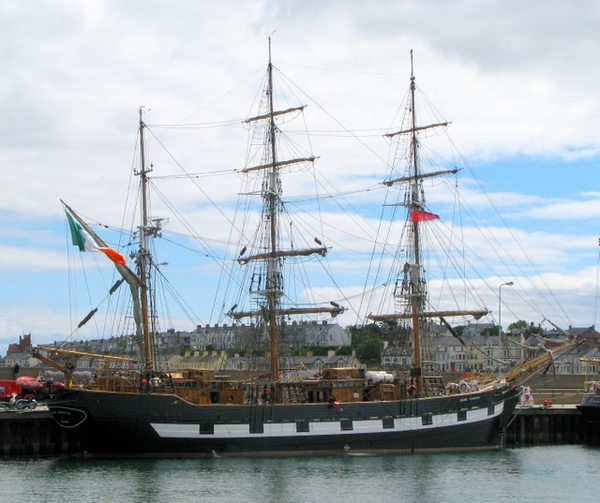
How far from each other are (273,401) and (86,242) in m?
12.9

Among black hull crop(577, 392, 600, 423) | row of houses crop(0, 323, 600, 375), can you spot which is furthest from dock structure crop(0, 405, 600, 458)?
row of houses crop(0, 323, 600, 375)

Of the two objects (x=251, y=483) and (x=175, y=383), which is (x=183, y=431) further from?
(x=251, y=483)

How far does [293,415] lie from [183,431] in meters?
5.72

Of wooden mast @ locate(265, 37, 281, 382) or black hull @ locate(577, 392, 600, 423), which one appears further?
black hull @ locate(577, 392, 600, 423)

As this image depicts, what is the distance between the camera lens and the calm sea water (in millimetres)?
36938

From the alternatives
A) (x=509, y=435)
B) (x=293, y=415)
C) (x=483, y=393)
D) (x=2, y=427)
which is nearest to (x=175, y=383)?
(x=293, y=415)

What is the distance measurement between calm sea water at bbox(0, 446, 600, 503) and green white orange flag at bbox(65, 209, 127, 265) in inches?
428

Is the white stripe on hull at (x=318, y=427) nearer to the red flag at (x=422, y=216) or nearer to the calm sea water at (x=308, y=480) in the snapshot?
the calm sea water at (x=308, y=480)

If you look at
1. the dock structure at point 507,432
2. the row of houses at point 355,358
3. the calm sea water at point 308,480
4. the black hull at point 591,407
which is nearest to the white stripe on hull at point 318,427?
the calm sea water at point 308,480

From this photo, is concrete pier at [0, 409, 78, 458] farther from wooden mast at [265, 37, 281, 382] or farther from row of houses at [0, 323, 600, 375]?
wooden mast at [265, 37, 281, 382]

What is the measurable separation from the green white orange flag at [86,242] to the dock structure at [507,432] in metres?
8.87

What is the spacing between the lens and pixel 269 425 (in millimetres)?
48500

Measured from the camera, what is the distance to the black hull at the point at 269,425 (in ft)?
152

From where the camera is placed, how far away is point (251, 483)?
39.8m
